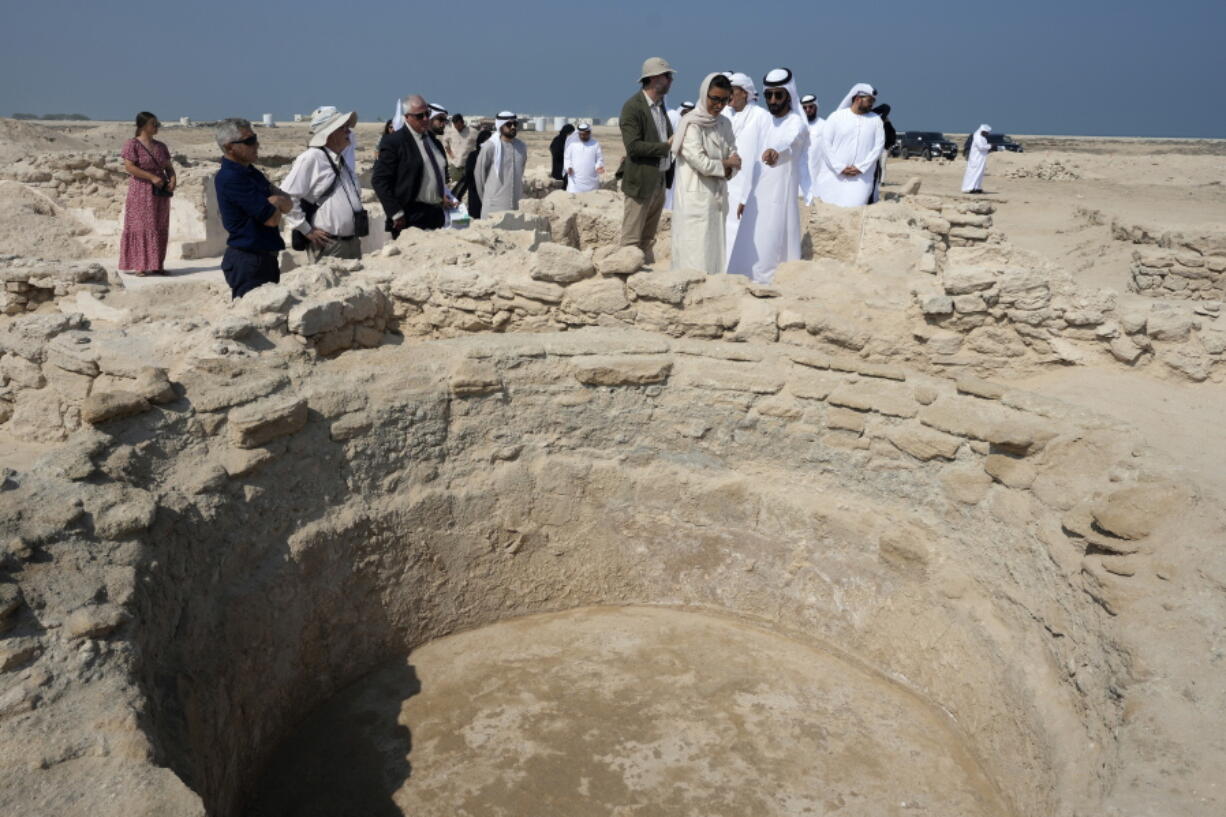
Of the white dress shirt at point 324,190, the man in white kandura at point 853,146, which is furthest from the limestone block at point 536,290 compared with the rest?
the man in white kandura at point 853,146

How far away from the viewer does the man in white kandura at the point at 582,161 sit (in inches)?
428

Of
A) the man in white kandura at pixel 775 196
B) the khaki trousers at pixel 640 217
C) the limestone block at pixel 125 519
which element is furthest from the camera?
the man in white kandura at pixel 775 196

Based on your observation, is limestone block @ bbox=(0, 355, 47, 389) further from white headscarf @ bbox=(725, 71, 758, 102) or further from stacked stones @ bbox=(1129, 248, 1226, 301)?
stacked stones @ bbox=(1129, 248, 1226, 301)

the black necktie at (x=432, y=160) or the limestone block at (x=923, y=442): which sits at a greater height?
the black necktie at (x=432, y=160)

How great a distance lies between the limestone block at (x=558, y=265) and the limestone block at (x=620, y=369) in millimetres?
546

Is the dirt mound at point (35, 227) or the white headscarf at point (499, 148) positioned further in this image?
the dirt mound at point (35, 227)

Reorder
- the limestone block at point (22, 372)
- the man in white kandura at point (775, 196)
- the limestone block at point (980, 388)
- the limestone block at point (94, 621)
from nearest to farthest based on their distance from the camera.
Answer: the limestone block at point (94, 621) → the limestone block at point (22, 372) → the limestone block at point (980, 388) → the man in white kandura at point (775, 196)

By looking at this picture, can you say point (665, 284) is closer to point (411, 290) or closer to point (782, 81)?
point (411, 290)

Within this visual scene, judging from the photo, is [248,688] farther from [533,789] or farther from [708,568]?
[708,568]

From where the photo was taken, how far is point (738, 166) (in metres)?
6.04

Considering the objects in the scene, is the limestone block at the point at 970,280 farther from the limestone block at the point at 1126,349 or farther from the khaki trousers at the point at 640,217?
the khaki trousers at the point at 640,217

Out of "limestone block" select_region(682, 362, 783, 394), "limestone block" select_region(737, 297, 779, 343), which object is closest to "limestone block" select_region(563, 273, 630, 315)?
"limestone block" select_region(682, 362, 783, 394)

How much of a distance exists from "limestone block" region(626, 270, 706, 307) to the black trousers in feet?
6.94

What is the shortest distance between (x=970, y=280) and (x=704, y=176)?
2.01 meters
